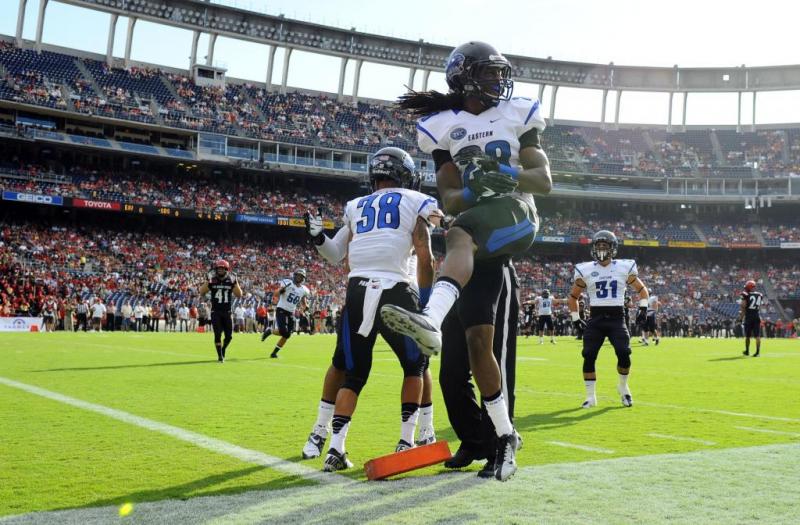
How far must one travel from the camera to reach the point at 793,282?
5291 centimetres

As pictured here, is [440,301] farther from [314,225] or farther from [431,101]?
[314,225]

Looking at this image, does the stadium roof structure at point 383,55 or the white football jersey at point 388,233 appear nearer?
the white football jersey at point 388,233

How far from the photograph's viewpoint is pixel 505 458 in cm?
396

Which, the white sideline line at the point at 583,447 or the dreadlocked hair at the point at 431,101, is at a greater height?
the dreadlocked hair at the point at 431,101

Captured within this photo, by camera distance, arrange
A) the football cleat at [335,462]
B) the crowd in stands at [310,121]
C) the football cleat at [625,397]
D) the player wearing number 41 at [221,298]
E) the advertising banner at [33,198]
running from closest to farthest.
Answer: the football cleat at [335,462]
the football cleat at [625,397]
the player wearing number 41 at [221,298]
the advertising banner at [33,198]
the crowd in stands at [310,121]

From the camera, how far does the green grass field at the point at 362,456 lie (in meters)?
3.55

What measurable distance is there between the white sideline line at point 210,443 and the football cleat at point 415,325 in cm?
115

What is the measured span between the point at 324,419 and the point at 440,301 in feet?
6.24

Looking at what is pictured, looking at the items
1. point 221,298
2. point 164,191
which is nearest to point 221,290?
point 221,298

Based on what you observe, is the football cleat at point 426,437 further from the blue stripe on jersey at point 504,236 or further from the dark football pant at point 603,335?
the dark football pant at point 603,335

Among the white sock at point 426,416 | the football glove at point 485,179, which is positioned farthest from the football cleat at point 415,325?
the white sock at point 426,416

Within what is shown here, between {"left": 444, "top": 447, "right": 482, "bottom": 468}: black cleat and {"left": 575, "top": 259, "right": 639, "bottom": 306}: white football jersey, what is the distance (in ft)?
16.9

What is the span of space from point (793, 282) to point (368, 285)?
54.9 meters

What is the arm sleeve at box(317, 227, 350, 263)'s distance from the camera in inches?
211
